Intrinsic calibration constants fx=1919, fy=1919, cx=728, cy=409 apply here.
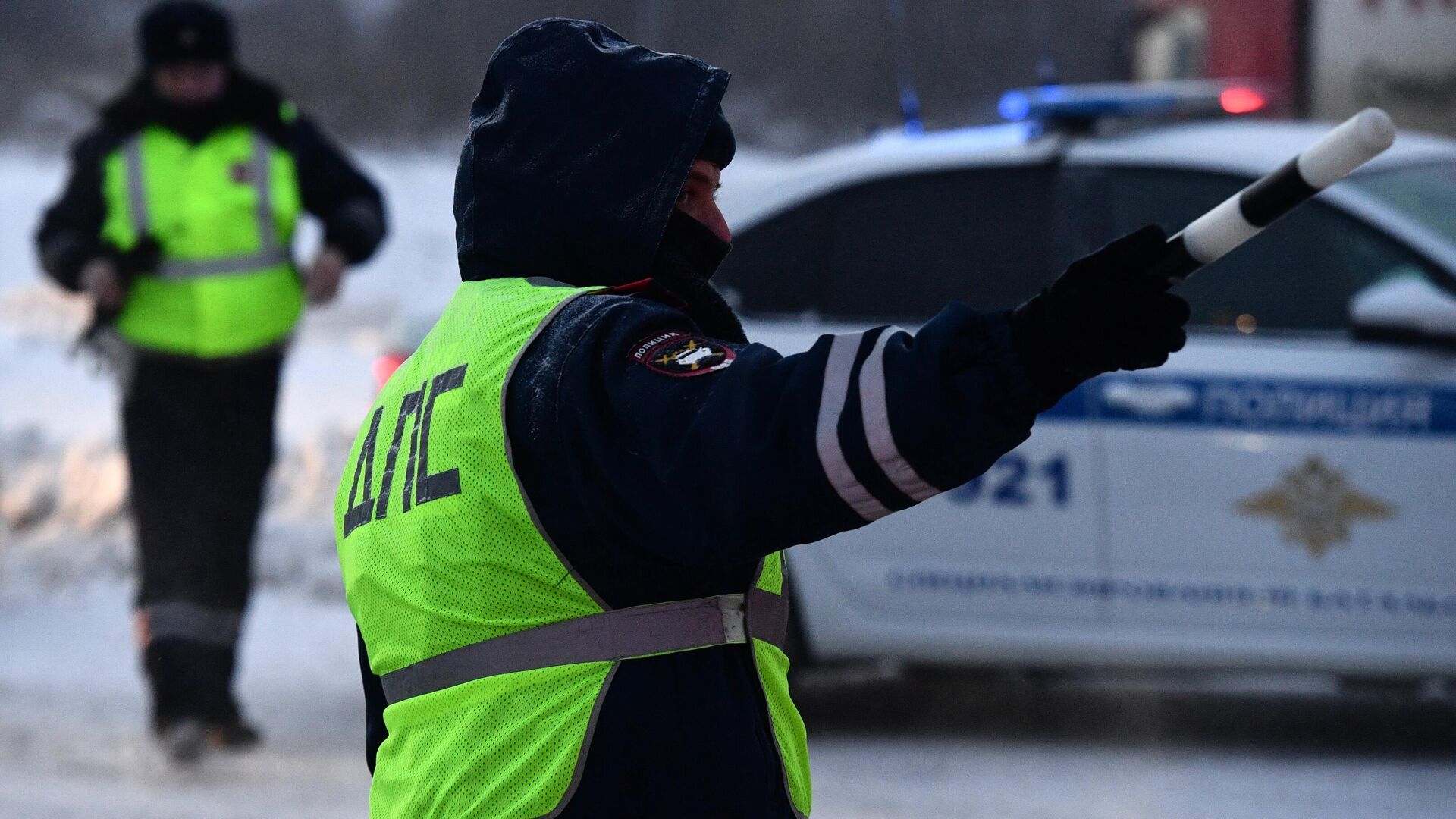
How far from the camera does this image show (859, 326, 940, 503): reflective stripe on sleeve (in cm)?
146

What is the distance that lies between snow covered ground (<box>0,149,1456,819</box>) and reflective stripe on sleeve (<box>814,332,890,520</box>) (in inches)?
123

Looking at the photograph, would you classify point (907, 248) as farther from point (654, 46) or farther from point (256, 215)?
point (256, 215)

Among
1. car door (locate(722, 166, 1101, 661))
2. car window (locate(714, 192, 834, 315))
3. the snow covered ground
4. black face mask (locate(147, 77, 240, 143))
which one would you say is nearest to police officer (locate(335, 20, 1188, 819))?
→ the snow covered ground

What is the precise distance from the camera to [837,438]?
4.81ft

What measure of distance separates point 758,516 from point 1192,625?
3423 mm

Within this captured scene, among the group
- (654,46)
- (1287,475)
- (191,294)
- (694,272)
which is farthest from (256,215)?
(694,272)

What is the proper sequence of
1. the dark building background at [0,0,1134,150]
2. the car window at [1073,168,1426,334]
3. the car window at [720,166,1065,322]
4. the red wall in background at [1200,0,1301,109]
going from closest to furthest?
the car window at [1073,168,1426,334] → the car window at [720,166,1065,322] → the dark building background at [0,0,1134,150] → the red wall in background at [1200,0,1301,109]

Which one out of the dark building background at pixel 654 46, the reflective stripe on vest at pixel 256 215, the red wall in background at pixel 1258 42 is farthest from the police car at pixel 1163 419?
the red wall in background at pixel 1258 42

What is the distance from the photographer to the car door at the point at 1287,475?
14.9 feet

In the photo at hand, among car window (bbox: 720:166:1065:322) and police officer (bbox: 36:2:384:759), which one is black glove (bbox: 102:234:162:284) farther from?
car window (bbox: 720:166:1065:322)

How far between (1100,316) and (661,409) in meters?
0.35

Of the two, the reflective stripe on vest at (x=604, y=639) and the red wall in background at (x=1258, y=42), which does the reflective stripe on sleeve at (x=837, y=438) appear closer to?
the reflective stripe on vest at (x=604, y=639)

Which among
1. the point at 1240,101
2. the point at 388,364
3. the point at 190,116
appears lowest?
the point at 388,364

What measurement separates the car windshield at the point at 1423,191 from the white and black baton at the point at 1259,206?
3526 mm
